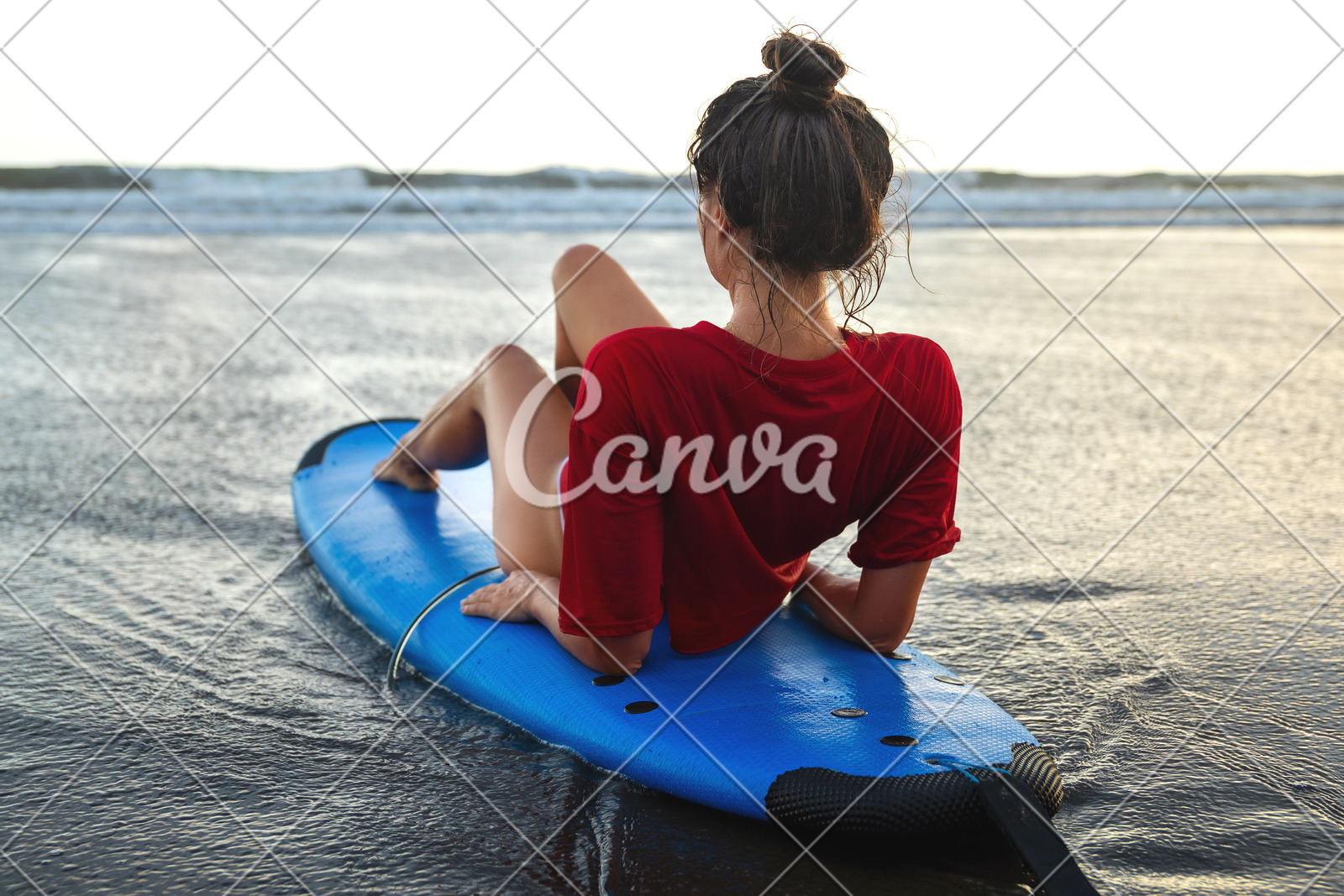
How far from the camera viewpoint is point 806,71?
1339 millimetres

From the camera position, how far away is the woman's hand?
1898 millimetres

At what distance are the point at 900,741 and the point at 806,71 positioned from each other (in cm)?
93

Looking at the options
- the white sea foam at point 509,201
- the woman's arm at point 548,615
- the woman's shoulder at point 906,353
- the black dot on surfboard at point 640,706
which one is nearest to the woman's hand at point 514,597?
the woman's arm at point 548,615

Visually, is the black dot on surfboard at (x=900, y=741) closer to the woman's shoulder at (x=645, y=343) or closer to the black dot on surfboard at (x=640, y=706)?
the black dot on surfboard at (x=640, y=706)

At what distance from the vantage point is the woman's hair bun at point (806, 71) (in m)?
1.33

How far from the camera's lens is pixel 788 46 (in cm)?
136

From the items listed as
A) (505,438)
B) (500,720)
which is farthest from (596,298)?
(500,720)

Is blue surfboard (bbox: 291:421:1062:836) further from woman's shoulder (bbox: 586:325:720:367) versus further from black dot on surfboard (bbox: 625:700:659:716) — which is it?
woman's shoulder (bbox: 586:325:720:367)

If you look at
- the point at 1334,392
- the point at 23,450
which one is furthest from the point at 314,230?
the point at 1334,392

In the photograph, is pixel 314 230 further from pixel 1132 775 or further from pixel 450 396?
pixel 1132 775

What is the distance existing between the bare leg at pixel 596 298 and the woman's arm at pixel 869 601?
586 mm

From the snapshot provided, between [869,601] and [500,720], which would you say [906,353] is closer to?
[869,601]

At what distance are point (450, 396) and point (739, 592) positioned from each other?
885mm

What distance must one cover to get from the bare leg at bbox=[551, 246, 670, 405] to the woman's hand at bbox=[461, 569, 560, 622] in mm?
468
